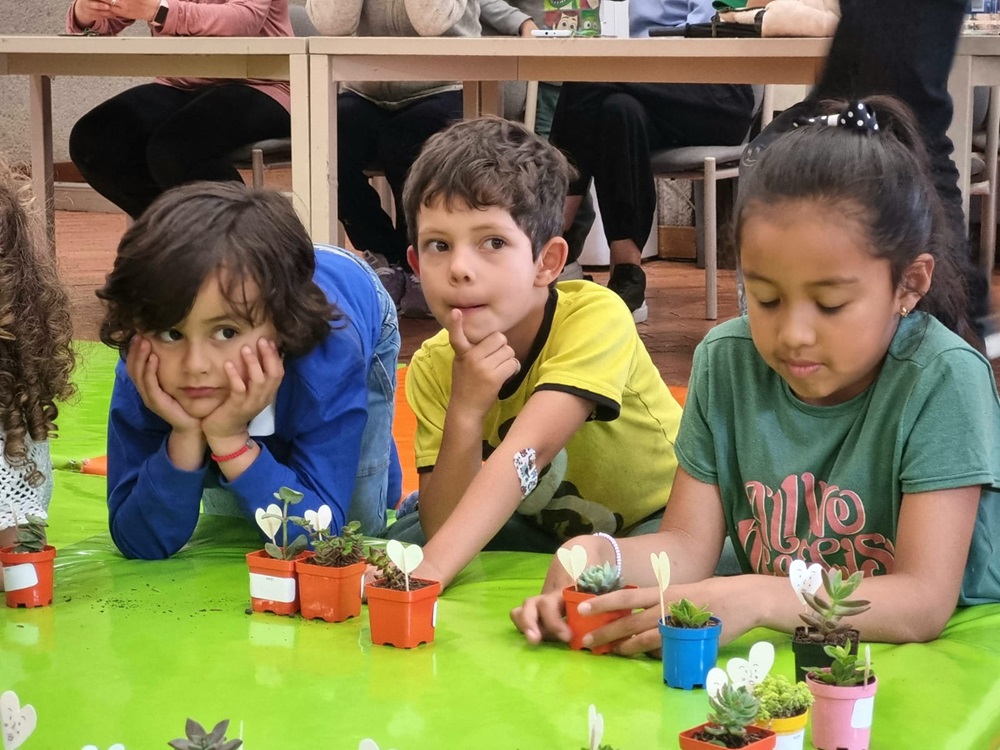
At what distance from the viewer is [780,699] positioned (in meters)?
1.01

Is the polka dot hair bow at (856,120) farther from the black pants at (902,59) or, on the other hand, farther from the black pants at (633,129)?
the black pants at (633,129)

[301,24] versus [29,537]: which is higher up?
[301,24]

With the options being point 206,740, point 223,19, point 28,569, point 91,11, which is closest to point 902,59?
point 28,569

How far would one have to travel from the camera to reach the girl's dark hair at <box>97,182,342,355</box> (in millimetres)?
1489

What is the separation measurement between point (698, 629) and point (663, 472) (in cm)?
61

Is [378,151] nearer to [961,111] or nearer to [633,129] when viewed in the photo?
[633,129]

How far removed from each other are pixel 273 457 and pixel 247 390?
0.41 feet

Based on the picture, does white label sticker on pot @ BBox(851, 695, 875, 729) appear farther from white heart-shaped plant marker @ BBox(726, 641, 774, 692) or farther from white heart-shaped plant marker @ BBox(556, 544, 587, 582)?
white heart-shaped plant marker @ BBox(556, 544, 587, 582)

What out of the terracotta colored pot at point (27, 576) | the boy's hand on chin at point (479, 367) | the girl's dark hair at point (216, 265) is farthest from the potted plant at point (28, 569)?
the boy's hand on chin at point (479, 367)

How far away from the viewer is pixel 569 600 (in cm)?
132

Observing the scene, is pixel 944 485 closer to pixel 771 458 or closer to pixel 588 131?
pixel 771 458

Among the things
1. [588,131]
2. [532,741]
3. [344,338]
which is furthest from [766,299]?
[588,131]

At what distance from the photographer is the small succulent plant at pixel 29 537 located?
1507mm

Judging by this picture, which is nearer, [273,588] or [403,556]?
[403,556]
